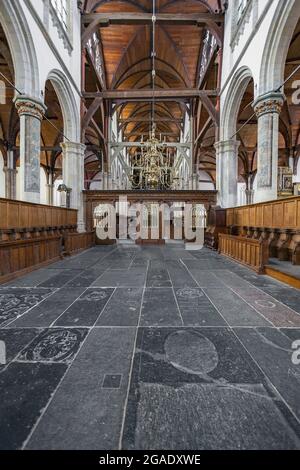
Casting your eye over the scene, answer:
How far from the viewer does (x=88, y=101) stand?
609 inches

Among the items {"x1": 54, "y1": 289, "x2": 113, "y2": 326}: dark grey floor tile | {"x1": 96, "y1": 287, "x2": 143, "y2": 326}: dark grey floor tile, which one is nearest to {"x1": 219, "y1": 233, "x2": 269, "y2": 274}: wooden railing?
{"x1": 96, "y1": 287, "x2": 143, "y2": 326}: dark grey floor tile

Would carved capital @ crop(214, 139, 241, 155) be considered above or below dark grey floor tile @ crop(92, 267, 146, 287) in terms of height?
above

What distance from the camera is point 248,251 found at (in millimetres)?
6074

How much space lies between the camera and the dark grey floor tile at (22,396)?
1.30 metres

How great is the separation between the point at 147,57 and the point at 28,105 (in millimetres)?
14447

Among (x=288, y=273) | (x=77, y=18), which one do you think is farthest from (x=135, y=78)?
(x=288, y=273)

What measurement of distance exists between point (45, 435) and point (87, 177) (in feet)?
104

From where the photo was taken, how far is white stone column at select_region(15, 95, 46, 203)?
759 cm

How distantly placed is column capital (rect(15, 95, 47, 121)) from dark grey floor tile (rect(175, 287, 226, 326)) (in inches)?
297

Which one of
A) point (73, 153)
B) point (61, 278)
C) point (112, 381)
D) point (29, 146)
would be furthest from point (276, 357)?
point (73, 153)

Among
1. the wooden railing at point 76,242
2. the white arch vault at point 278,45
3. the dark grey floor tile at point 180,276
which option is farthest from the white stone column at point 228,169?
the wooden railing at point 76,242

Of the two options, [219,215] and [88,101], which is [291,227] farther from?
[88,101]

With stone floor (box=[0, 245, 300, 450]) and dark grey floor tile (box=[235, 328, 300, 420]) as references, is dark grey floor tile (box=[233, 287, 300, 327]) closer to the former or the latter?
stone floor (box=[0, 245, 300, 450])

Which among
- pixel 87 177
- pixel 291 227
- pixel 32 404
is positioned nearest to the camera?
pixel 32 404
